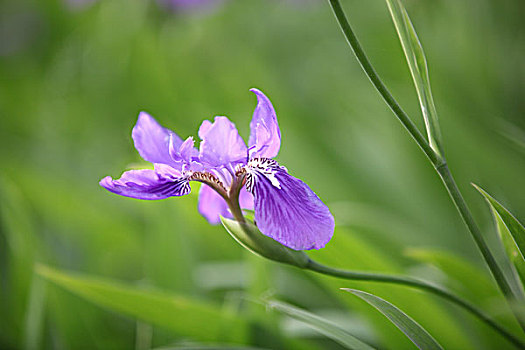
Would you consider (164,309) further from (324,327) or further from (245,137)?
(245,137)

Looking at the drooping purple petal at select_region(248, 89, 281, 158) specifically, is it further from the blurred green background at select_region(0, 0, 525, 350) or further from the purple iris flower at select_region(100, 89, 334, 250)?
the blurred green background at select_region(0, 0, 525, 350)

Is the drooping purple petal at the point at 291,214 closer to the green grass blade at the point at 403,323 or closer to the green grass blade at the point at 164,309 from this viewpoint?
the green grass blade at the point at 403,323

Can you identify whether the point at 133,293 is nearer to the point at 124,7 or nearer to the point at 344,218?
the point at 344,218

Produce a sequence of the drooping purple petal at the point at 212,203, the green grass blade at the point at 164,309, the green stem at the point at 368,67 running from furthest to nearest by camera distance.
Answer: the green grass blade at the point at 164,309, the drooping purple petal at the point at 212,203, the green stem at the point at 368,67

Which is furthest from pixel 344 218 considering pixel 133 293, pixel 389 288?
pixel 133 293

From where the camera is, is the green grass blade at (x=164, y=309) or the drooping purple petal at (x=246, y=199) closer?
the drooping purple petal at (x=246, y=199)

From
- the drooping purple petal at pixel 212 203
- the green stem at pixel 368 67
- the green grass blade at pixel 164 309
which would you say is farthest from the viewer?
the green grass blade at pixel 164 309

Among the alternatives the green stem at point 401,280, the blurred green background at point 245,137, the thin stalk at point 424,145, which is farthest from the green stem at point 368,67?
the blurred green background at point 245,137
